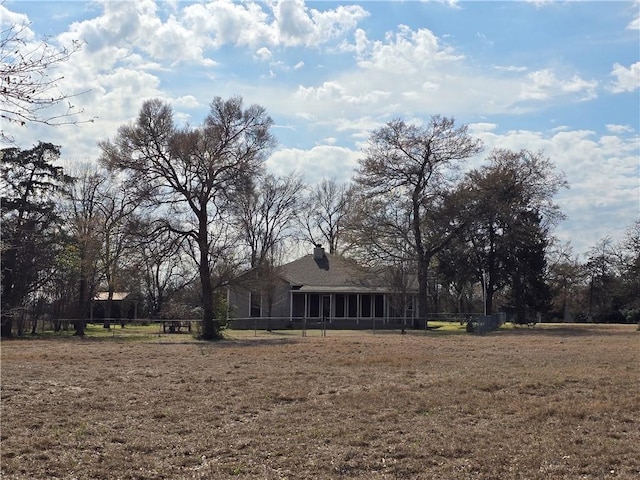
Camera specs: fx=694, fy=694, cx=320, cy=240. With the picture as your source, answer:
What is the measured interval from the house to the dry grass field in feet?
105

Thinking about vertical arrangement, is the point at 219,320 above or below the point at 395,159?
below

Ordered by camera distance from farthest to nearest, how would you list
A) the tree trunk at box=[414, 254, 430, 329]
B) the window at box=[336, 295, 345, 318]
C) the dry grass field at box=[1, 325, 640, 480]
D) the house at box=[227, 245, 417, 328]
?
the window at box=[336, 295, 345, 318] < the house at box=[227, 245, 417, 328] < the tree trunk at box=[414, 254, 430, 329] < the dry grass field at box=[1, 325, 640, 480]

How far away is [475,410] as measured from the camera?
10594 millimetres

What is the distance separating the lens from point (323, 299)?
5181 centimetres

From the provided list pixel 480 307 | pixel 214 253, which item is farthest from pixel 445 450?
pixel 480 307

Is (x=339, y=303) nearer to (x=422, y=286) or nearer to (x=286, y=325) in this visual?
(x=286, y=325)

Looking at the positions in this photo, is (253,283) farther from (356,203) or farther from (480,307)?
(480,307)

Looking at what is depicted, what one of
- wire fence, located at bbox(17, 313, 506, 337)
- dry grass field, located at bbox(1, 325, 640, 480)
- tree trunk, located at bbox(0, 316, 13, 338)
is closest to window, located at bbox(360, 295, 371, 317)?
wire fence, located at bbox(17, 313, 506, 337)

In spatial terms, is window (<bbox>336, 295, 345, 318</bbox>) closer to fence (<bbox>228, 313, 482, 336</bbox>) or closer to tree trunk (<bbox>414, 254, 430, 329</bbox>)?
fence (<bbox>228, 313, 482, 336</bbox>)

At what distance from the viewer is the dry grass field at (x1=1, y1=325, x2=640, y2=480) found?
24.2ft

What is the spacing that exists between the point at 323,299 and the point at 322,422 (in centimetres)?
4207

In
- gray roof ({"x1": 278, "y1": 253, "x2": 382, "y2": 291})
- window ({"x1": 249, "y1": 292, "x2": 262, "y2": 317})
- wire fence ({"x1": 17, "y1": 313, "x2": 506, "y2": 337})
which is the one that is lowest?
wire fence ({"x1": 17, "y1": 313, "x2": 506, "y2": 337})

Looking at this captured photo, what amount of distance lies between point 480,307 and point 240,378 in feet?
212

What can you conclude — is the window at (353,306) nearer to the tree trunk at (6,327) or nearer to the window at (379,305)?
the window at (379,305)
